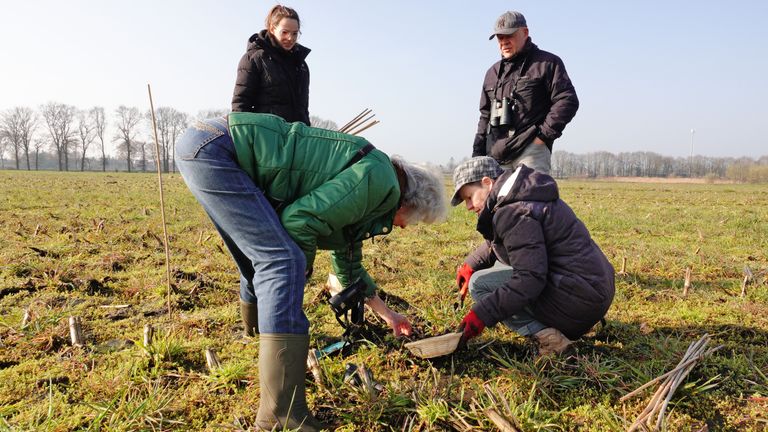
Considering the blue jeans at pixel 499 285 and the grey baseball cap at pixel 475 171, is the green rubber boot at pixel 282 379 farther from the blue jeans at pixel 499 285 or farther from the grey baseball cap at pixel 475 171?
the blue jeans at pixel 499 285

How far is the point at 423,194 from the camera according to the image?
2.52 metres

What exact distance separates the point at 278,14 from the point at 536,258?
113 inches

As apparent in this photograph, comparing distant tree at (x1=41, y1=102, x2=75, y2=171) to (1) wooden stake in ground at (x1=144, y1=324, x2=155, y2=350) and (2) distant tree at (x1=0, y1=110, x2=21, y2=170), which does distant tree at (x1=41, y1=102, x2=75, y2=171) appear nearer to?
(2) distant tree at (x1=0, y1=110, x2=21, y2=170)

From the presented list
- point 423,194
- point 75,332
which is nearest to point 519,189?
point 423,194

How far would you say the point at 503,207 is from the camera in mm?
2691

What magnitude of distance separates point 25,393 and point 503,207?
9.25 ft

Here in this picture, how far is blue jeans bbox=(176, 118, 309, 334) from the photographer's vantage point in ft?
6.81

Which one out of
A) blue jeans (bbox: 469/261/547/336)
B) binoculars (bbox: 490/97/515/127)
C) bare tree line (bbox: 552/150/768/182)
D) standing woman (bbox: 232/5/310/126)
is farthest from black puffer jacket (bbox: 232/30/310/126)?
bare tree line (bbox: 552/150/768/182)

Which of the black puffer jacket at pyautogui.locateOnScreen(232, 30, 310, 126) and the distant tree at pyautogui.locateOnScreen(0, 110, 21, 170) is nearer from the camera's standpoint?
the black puffer jacket at pyautogui.locateOnScreen(232, 30, 310, 126)

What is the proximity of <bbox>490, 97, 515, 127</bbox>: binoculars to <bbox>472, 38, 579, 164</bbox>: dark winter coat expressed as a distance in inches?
1.5

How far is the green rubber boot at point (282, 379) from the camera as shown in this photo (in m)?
2.05

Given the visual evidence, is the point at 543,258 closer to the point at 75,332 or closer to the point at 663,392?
the point at 663,392

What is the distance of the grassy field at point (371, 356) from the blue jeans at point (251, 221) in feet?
2.09

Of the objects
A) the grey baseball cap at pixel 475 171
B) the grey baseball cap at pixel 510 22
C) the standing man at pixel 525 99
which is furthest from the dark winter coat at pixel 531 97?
the grey baseball cap at pixel 475 171
